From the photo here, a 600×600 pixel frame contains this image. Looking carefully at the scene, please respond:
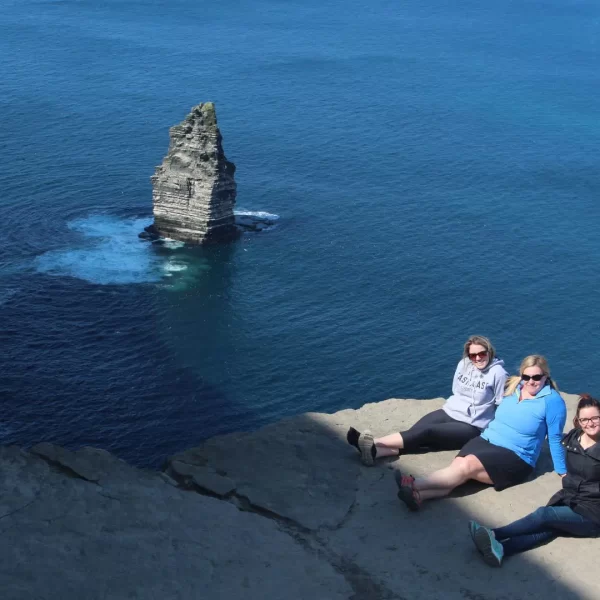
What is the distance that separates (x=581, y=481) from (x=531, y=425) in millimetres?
1355

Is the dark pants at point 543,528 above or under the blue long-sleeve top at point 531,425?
under

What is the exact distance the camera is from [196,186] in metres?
72.6

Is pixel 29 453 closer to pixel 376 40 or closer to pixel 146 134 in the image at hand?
pixel 146 134

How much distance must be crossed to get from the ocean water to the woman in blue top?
27.6 m

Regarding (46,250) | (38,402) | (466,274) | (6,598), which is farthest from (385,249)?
(6,598)

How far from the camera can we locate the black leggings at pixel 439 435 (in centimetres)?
1712

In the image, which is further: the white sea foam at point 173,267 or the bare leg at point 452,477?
the white sea foam at point 173,267

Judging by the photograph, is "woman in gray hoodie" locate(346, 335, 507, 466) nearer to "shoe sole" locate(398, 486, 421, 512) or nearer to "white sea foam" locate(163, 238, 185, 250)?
"shoe sole" locate(398, 486, 421, 512)

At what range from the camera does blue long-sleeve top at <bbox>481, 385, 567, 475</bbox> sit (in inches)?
615

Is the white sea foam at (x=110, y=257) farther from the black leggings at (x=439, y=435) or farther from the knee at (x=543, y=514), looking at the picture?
the knee at (x=543, y=514)

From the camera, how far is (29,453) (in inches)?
647

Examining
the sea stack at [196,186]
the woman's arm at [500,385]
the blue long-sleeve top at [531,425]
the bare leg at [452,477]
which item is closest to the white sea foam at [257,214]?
the sea stack at [196,186]

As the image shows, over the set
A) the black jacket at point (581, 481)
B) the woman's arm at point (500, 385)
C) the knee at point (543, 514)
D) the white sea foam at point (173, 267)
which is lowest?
the white sea foam at point (173, 267)

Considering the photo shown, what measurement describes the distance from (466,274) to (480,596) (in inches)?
2052
